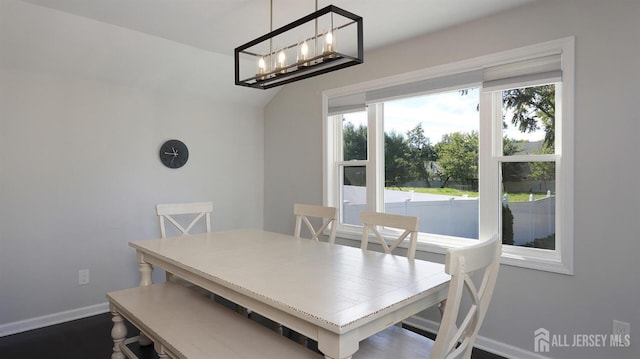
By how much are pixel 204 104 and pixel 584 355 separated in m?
3.96

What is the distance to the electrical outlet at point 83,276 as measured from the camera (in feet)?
10.5

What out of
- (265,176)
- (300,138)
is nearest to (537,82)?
(300,138)

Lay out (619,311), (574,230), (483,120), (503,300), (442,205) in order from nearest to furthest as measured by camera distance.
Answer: (619,311), (574,230), (503,300), (483,120), (442,205)

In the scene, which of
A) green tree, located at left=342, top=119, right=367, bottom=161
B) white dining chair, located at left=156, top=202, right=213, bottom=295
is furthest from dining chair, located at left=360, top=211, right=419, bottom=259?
white dining chair, located at left=156, top=202, right=213, bottom=295

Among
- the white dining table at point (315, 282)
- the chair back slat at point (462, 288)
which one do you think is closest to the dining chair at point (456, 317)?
the chair back slat at point (462, 288)

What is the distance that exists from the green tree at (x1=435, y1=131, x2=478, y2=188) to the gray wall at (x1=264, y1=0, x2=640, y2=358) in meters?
0.64

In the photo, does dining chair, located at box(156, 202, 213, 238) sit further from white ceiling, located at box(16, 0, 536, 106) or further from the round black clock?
white ceiling, located at box(16, 0, 536, 106)

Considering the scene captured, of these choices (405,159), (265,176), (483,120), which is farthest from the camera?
(265,176)

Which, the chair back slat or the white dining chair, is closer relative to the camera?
the chair back slat

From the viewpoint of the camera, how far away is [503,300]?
255 centimetres

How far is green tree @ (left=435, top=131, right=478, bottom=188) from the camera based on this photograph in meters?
2.87

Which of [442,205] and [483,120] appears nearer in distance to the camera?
[483,120]

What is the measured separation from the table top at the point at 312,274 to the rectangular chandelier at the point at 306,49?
1.05m

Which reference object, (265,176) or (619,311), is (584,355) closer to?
(619,311)
